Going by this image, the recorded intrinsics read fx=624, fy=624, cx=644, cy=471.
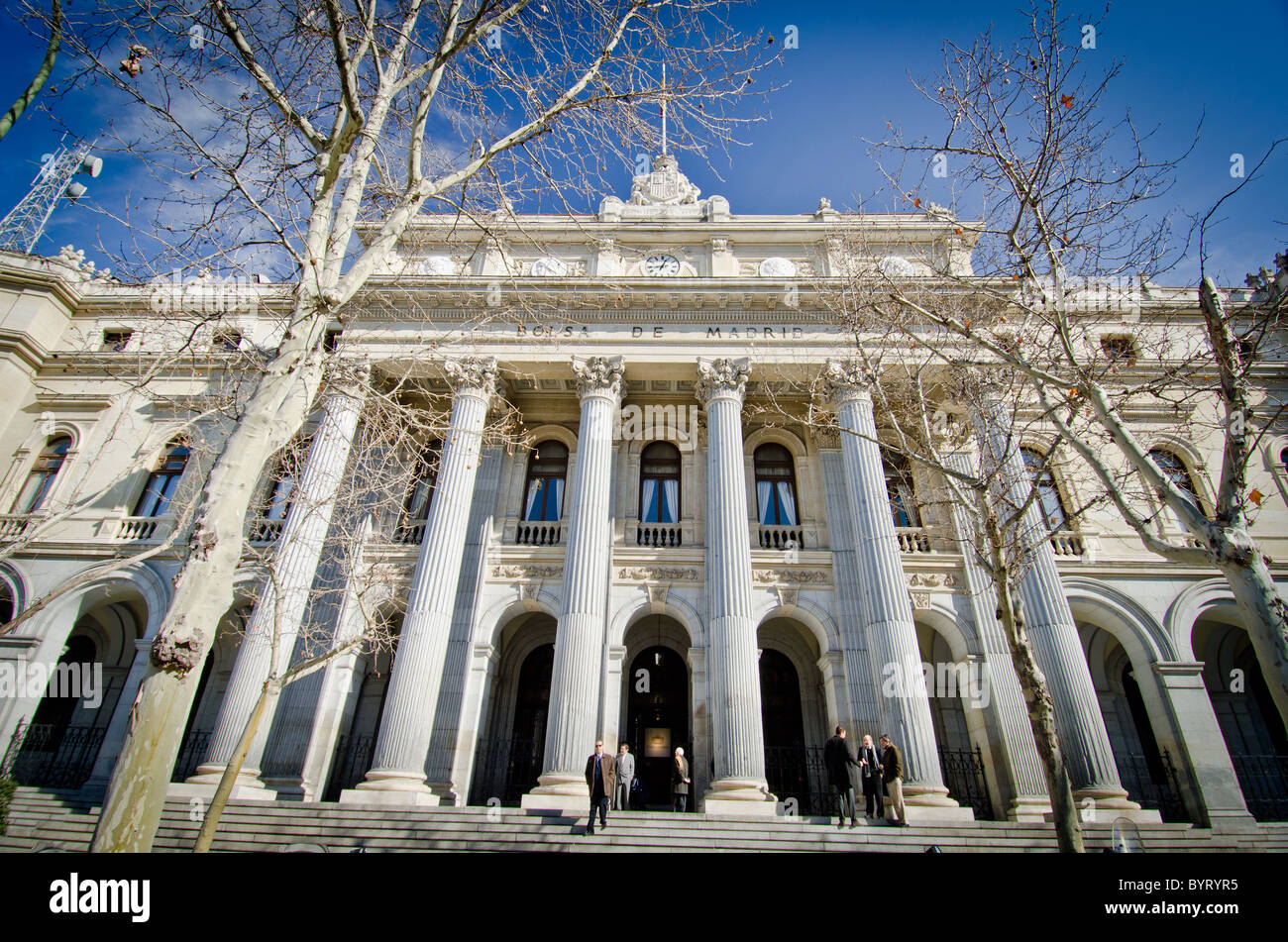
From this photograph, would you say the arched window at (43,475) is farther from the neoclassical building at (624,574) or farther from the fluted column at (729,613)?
the fluted column at (729,613)

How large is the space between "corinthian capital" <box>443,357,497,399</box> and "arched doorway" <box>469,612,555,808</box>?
606 centimetres

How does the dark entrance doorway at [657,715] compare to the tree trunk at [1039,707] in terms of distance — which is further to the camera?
the dark entrance doorway at [657,715]

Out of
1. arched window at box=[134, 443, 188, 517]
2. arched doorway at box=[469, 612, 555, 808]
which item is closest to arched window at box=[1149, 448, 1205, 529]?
arched doorway at box=[469, 612, 555, 808]

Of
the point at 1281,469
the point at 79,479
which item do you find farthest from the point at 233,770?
the point at 1281,469

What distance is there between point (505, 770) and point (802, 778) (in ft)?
22.2

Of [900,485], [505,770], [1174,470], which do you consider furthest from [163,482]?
[1174,470]

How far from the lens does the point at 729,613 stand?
1297cm

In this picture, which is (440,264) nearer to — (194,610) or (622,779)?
(622,779)

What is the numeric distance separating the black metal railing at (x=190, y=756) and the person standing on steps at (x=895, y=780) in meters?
14.2

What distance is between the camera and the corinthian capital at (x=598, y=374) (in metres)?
15.6

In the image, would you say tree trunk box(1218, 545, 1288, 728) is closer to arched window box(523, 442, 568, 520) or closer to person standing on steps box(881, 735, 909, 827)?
person standing on steps box(881, 735, 909, 827)

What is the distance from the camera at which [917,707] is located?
11.8 m

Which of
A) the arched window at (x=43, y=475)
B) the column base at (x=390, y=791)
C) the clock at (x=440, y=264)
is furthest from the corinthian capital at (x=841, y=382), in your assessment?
the arched window at (x=43, y=475)
